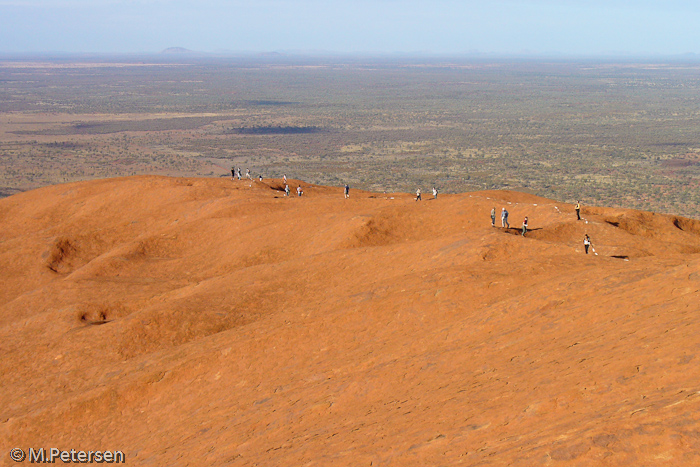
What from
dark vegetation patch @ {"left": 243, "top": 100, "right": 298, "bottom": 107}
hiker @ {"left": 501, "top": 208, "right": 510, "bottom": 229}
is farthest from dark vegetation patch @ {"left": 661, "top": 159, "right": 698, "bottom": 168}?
dark vegetation patch @ {"left": 243, "top": 100, "right": 298, "bottom": 107}

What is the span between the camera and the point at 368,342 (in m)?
19.6

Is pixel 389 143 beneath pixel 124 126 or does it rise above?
beneath

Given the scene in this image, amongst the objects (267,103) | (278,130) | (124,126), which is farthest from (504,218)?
(267,103)

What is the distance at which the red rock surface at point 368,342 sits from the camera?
11.7 meters

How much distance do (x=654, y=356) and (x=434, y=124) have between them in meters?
134

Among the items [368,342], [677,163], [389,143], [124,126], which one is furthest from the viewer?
[124,126]

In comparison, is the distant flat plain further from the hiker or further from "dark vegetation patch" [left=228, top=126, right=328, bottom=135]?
the hiker

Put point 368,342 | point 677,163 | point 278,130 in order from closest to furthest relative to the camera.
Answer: point 368,342 < point 677,163 < point 278,130

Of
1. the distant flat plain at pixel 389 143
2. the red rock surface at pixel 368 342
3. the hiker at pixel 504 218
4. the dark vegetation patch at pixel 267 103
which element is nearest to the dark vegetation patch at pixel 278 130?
the distant flat plain at pixel 389 143

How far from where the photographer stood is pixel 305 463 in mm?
12727

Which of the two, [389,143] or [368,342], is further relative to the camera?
[389,143]

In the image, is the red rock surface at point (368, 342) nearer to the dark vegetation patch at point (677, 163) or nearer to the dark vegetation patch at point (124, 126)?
the dark vegetation patch at point (677, 163)

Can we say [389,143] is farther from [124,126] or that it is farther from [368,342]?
[368,342]

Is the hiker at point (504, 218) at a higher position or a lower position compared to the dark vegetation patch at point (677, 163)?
higher
